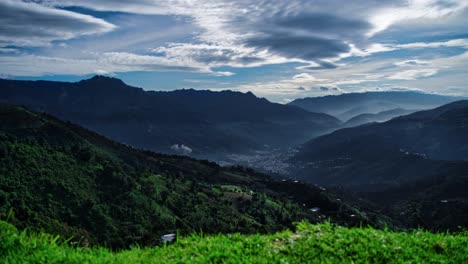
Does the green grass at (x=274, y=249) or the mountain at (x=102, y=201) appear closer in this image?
the green grass at (x=274, y=249)

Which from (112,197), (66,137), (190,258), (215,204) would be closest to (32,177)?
(112,197)

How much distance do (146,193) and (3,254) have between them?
111m

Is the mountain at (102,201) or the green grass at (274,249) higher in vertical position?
the green grass at (274,249)

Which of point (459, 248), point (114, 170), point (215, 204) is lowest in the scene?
point (215, 204)

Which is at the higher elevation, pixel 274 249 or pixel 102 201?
pixel 274 249

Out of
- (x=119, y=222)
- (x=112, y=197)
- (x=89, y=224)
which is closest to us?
(x=89, y=224)

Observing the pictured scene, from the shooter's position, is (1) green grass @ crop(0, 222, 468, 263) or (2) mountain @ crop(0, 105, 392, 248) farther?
(2) mountain @ crop(0, 105, 392, 248)

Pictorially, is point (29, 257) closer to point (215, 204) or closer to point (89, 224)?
point (89, 224)

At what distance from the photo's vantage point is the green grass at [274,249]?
1028 cm

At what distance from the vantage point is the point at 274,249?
1102cm

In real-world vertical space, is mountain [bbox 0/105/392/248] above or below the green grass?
below

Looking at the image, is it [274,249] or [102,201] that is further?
[102,201]

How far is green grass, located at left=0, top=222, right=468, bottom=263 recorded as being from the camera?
10.3m

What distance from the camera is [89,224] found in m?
89.4
